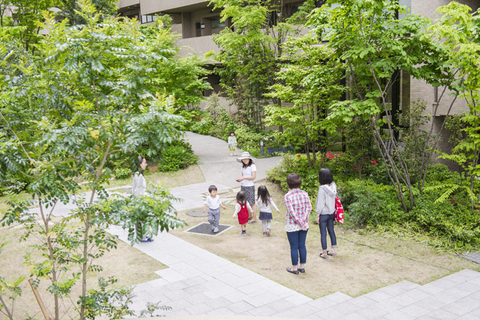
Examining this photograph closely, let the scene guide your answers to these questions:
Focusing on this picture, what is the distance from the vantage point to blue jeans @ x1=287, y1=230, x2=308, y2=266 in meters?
7.21

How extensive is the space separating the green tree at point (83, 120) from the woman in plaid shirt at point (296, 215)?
3.29 metres

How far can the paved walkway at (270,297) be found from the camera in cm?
587

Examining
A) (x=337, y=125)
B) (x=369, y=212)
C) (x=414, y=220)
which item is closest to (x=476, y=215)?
(x=414, y=220)

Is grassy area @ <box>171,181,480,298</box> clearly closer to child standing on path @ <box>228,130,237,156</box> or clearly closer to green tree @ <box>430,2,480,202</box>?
green tree @ <box>430,2,480,202</box>

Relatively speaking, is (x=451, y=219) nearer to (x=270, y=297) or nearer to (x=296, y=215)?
(x=296, y=215)

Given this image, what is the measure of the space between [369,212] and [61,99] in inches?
306

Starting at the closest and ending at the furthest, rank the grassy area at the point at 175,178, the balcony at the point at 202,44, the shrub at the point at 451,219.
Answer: the shrub at the point at 451,219
the grassy area at the point at 175,178
the balcony at the point at 202,44

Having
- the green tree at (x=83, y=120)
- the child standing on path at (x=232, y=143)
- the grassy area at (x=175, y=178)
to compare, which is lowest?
the grassy area at (x=175, y=178)

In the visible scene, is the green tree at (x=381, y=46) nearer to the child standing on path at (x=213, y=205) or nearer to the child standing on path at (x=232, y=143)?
the child standing on path at (x=213, y=205)

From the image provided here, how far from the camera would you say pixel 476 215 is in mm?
8820

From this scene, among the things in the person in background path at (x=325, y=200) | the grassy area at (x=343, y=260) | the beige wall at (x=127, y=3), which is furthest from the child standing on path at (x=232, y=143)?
the beige wall at (x=127, y=3)

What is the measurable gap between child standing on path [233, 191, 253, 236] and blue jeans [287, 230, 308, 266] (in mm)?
2349

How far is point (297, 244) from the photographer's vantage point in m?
7.30

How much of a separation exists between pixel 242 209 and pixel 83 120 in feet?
19.0
